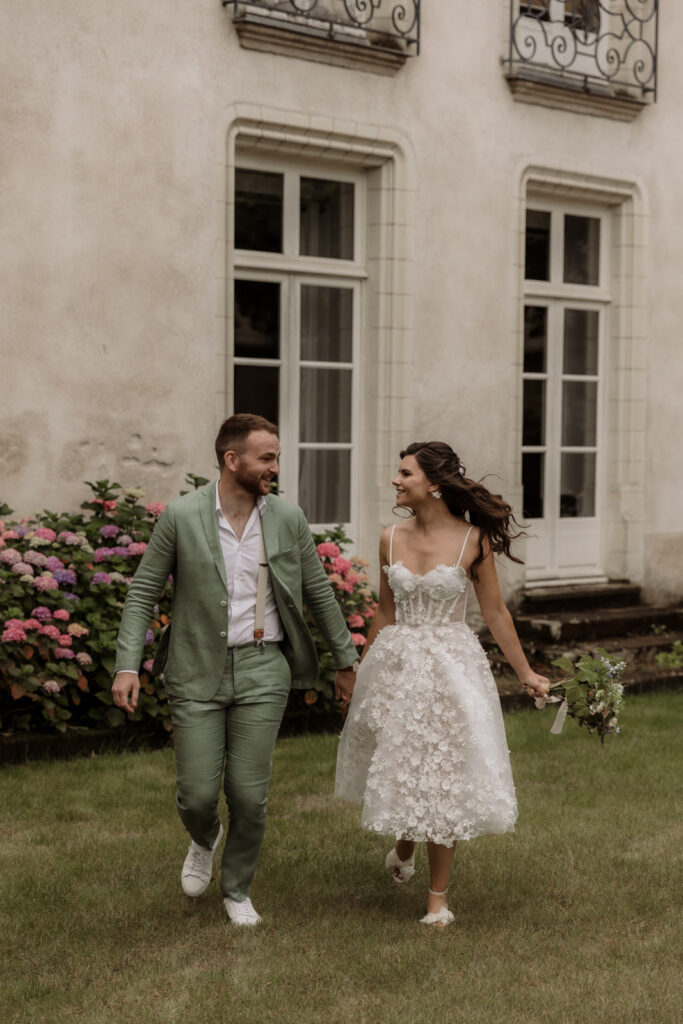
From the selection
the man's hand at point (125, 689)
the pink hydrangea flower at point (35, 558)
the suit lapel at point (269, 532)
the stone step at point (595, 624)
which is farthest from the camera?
the stone step at point (595, 624)

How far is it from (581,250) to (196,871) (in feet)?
24.9

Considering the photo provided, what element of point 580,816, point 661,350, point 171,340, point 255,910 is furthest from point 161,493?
point 661,350

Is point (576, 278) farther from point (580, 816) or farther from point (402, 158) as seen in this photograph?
point (580, 816)

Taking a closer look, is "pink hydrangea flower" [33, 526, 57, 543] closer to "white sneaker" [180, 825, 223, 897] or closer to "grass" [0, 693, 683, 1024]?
"grass" [0, 693, 683, 1024]

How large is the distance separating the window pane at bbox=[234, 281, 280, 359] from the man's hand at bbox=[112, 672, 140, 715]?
4.94m

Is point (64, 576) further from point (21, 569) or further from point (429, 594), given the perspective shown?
point (429, 594)

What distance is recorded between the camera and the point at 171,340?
8.88 metres

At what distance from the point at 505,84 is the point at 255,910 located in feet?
23.7

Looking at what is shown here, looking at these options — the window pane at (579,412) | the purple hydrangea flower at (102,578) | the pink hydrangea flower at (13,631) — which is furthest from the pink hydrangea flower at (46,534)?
the window pane at (579,412)

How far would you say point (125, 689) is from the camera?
15.9 feet

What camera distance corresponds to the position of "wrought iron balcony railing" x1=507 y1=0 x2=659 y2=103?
35.5 feet

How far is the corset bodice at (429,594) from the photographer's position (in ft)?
16.9

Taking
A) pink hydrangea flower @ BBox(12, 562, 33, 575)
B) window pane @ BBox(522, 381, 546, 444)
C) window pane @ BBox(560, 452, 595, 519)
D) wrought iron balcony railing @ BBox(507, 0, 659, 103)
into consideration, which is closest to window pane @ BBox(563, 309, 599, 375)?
window pane @ BBox(522, 381, 546, 444)

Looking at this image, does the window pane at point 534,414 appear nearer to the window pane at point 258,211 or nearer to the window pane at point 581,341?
the window pane at point 581,341
